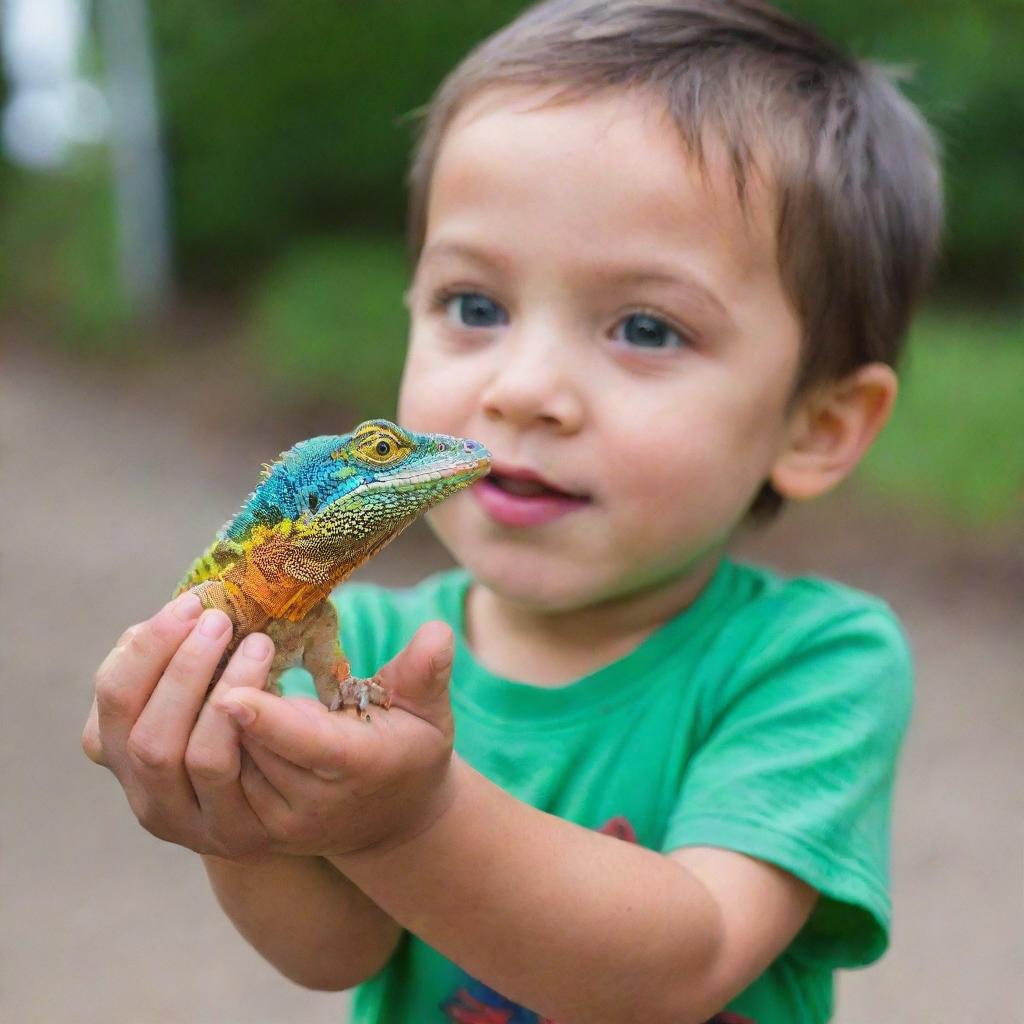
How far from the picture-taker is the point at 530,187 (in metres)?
1.96

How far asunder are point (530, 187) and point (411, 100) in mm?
7632

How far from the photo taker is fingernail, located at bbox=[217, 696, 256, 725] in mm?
1326

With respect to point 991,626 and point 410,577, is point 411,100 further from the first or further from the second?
point 991,626

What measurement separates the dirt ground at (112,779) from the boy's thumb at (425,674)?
3.42 m

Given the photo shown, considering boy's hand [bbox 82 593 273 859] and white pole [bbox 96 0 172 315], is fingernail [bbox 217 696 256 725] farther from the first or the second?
white pole [bbox 96 0 172 315]

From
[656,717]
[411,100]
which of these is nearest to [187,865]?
[656,717]

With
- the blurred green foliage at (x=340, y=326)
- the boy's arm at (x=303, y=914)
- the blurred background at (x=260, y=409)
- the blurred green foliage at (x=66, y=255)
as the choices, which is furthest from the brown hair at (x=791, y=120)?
the blurred green foliage at (x=66, y=255)

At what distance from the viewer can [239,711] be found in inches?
52.2

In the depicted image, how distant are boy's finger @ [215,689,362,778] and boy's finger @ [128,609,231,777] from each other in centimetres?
5

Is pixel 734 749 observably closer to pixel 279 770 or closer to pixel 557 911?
pixel 557 911

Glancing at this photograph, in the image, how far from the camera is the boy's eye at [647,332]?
197 centimetres

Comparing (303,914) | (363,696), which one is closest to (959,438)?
(303,914)

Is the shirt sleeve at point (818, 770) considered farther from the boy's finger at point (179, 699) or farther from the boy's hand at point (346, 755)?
the boy's finger at point (179, 699)

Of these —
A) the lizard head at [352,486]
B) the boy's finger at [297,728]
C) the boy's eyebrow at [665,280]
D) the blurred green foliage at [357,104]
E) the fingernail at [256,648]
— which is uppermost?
the boy's eyebrow at [665,280]
